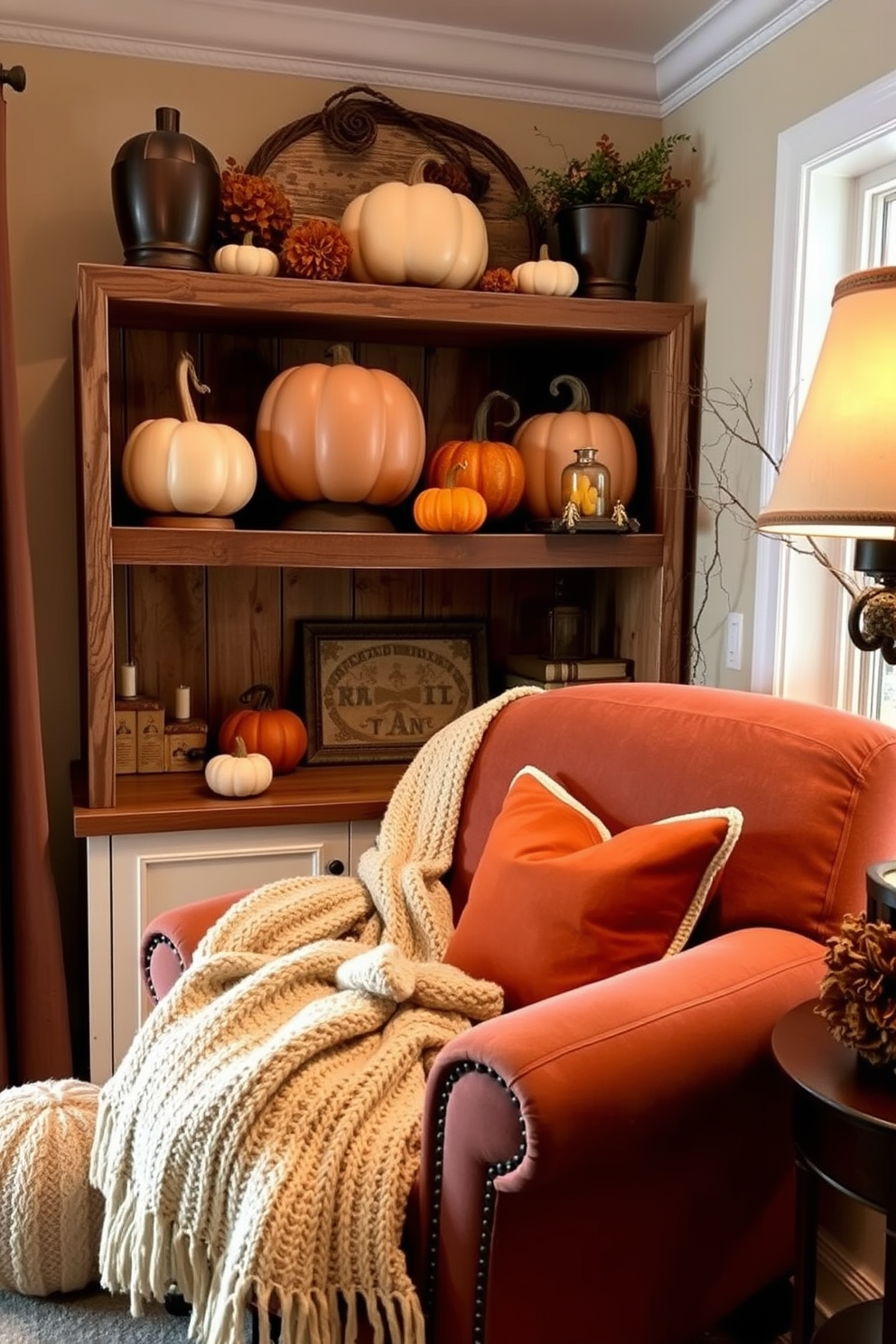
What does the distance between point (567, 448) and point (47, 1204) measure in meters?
1.76

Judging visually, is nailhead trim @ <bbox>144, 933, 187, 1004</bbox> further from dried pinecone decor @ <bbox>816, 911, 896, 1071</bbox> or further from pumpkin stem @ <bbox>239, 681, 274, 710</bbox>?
dried pinecone decor @ <bbox>816, 911, 896, 1071</bbox>

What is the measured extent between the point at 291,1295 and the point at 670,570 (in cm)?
170

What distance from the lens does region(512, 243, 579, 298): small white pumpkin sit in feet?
8.04

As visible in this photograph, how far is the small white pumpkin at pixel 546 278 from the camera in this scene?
2.45 metres

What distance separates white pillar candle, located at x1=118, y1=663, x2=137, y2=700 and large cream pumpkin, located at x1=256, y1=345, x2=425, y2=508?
51 centimetres

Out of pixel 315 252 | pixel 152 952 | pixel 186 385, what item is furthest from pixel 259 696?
pixel 315 252

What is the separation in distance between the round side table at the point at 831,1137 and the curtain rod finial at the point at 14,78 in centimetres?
211

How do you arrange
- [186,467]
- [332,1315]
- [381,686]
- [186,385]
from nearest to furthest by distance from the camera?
[332,1315], [186,467], [186,385], [381,686]

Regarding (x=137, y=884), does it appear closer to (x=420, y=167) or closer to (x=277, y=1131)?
(x=277, y=1131)

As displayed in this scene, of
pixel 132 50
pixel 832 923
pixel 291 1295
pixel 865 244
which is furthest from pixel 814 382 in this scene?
pixel 132 50

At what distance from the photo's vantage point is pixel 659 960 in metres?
1.59

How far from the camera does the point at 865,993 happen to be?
4.20ft

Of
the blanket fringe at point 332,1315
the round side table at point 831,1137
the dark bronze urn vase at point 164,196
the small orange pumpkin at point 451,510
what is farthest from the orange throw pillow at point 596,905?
the dark bronze urn vase at point 164,196

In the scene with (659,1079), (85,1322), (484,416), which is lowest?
(85,1322)
